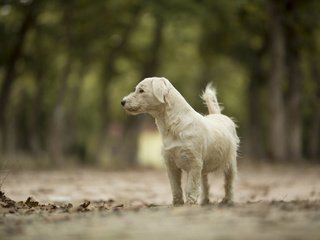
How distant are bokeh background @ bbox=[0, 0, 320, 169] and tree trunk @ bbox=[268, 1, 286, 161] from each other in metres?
0.04

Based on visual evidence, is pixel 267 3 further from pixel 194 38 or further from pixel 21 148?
pixel 21 148

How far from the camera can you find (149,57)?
39.5 metres

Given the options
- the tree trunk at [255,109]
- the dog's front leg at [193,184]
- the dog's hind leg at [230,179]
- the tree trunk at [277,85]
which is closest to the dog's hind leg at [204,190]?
the dog's hind leg at [230,179]

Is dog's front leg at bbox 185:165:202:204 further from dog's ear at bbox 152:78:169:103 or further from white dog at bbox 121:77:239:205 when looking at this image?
dog's ear at bbox 152:78:169:103

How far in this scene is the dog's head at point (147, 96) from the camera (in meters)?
10.3

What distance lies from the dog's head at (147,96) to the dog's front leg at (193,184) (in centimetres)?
108

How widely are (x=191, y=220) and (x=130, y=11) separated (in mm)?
28440

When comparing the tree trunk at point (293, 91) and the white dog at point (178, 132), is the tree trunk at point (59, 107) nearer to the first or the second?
the tree trunk at point (293, 91)

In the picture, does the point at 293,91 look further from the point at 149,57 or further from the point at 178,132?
the point at 178,132

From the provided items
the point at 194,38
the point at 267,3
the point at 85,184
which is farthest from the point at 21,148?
the point at 85,184

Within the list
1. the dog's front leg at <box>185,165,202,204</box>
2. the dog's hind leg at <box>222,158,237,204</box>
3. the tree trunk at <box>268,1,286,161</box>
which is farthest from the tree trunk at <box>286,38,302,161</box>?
the dog's front leg at <box>185,165,202,204</box>

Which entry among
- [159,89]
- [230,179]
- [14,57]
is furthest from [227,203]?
[14,57]

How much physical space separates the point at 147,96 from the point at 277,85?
72.6ft

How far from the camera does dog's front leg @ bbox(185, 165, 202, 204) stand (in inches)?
400
